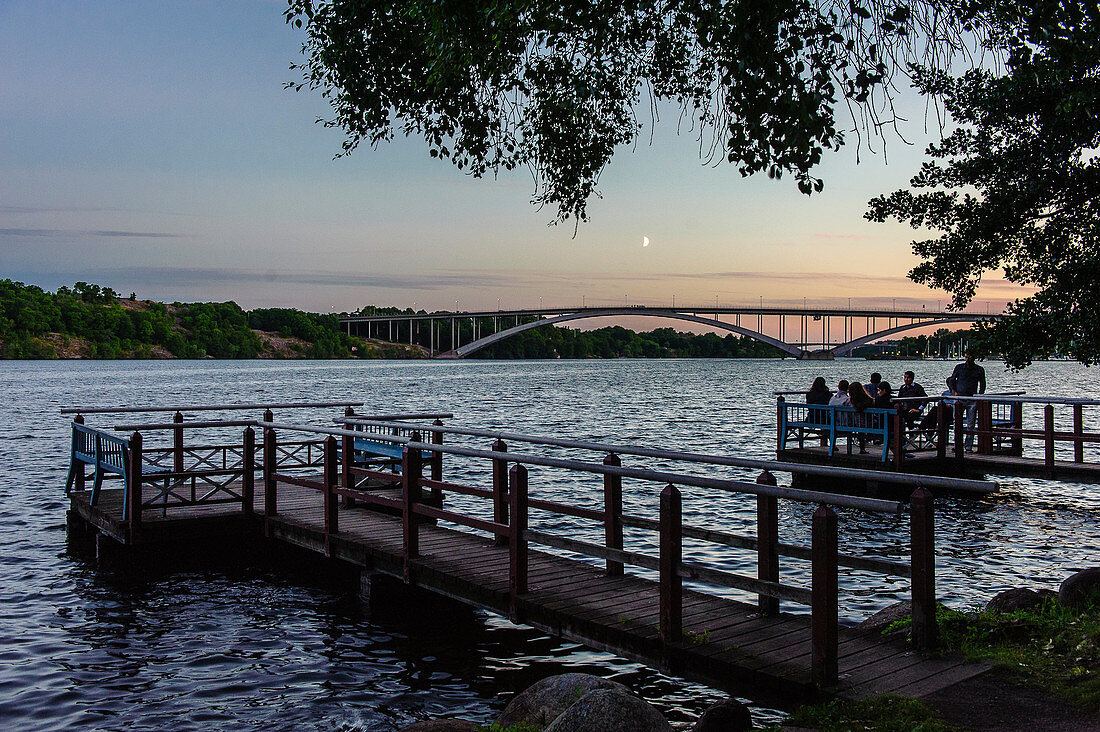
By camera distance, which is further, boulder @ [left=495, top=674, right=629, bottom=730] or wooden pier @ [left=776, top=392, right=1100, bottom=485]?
wooden pier @ [left=776, top=392, right=1100, bottom=485]

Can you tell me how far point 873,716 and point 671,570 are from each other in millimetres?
1794

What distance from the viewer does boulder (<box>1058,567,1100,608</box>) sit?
280 inches

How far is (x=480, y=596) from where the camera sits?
8039 mm

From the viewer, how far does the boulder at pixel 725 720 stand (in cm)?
540

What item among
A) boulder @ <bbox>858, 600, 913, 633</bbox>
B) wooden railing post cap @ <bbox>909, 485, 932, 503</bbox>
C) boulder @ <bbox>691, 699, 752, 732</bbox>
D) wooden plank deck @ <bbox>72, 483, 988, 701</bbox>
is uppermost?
wooden railing post cap @ <bbox>909, 485, 932, 503</bbox>

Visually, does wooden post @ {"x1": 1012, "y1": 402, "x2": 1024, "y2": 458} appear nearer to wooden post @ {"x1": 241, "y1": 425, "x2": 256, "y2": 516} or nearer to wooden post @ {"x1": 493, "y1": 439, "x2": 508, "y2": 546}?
wooden post @ {"x1": 493, "y1": 439, "x2": 508, "y2": 546}

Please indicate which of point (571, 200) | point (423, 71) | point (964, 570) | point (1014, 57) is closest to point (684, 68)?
point (571, 200)

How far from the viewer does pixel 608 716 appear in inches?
195

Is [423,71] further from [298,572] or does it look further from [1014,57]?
[298,572]

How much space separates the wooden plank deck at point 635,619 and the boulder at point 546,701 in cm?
64

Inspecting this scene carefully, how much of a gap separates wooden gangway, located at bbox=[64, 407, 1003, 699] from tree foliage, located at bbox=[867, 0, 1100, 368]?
566cm

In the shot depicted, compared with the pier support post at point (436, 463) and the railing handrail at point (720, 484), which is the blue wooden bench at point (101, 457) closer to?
the pier support post at point (436, 463)

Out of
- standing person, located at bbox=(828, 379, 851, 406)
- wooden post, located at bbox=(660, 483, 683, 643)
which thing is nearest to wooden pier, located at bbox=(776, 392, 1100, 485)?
standing person, located at bbox=(828, 379, 851, 406)

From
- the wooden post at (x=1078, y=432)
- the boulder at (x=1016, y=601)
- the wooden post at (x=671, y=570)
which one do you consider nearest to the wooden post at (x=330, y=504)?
the wooden post at (x=671, y=570)
